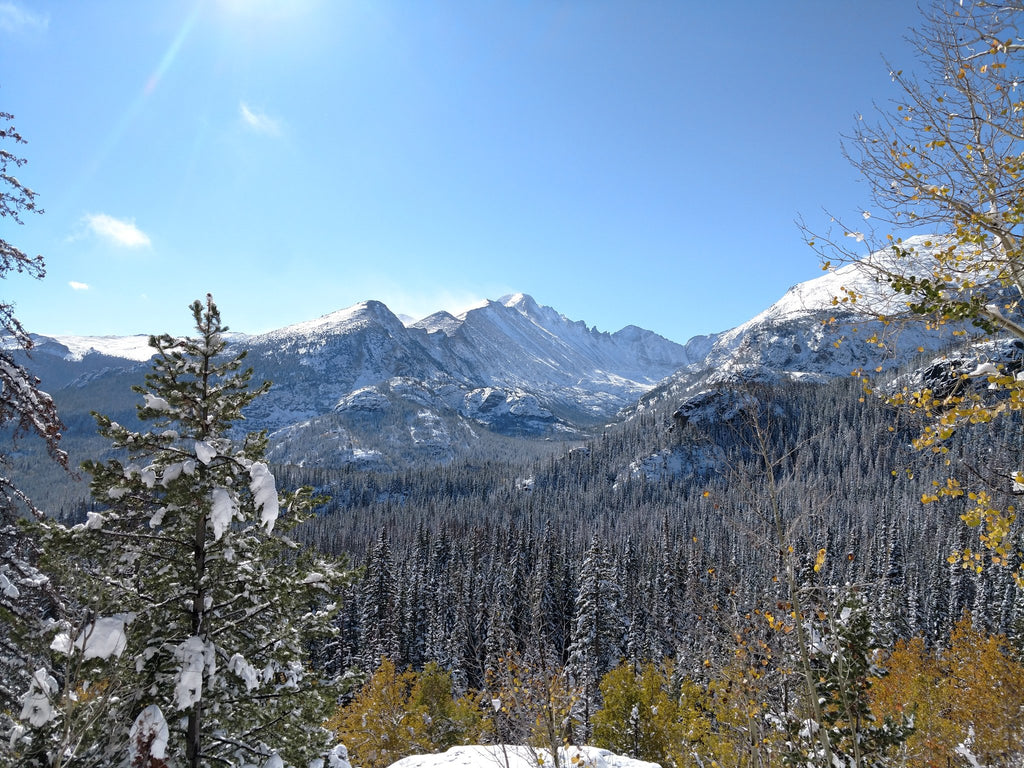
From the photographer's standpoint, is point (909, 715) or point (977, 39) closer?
point (977, 39)

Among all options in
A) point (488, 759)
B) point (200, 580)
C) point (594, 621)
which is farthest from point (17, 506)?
point (594, 621)

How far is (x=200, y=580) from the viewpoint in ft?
24.8

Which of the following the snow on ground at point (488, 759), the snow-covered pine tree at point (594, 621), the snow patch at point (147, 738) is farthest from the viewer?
the snow-covered pine tree at point (594, 621)

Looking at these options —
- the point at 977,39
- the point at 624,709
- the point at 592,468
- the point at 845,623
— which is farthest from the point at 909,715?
the point at 592,468

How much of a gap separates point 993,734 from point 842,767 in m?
16.2

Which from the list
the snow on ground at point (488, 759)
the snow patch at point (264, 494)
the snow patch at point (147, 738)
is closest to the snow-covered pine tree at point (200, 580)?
the snow patch at point (264, 494)

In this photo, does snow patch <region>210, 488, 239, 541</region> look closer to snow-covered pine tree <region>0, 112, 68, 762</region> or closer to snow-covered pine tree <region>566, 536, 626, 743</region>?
snow-covered pine tree <region>0, 112, 68, 762</region>

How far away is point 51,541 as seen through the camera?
6984mm

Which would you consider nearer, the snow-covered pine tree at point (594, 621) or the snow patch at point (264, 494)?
the snow patch at point (264, 494)

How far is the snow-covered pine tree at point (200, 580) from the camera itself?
22.7ft

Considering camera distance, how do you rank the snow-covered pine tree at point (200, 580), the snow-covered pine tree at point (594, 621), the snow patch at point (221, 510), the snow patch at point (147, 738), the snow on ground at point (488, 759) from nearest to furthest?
the snow patch at point (147, 738) < the snow patch at point (221, 510) < the snow-covered pine tree at point (200, 580) < the snow on ground at point (488, 759) < the snow-covered pine tree at point (594, 621)

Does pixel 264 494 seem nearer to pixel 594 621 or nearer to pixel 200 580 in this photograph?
pixel 200 580

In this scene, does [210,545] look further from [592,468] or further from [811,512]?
[592,468]

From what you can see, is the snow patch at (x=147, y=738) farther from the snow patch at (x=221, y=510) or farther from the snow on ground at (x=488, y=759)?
the snow on ground at (x=488, y=759)
